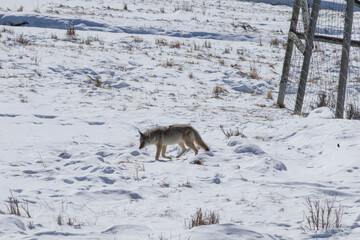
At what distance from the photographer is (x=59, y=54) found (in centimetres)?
1546

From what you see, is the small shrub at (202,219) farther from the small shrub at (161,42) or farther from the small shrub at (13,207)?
the small shrub at (161,42)

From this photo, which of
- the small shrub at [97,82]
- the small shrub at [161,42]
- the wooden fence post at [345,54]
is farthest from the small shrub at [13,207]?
the small shrub at [161,42]

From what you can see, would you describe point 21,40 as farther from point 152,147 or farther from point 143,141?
point 143,141

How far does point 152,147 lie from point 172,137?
1.09 meters

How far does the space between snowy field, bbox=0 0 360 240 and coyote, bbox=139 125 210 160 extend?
0.26 metres

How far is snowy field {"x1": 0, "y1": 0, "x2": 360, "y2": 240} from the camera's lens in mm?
4840

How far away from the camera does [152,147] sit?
9.01 m

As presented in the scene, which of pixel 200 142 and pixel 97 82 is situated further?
pixel 97 82

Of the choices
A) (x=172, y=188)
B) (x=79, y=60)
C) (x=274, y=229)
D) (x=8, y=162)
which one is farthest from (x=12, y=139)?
(x=79, y=60)

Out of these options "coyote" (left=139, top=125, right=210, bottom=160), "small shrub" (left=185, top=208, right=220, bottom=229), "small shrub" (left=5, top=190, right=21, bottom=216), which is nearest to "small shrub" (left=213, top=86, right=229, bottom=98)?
"coyote" (left=139, top=125, right=210, bottom=160)

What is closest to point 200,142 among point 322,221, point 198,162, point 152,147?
point 198,162

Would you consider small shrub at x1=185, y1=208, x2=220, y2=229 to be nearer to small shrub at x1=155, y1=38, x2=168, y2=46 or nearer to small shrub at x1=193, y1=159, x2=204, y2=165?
small shrub at x1=193, y1=159, x2=204, y2=165

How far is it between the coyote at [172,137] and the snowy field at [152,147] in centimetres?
26

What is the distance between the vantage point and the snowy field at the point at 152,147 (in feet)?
15.9
